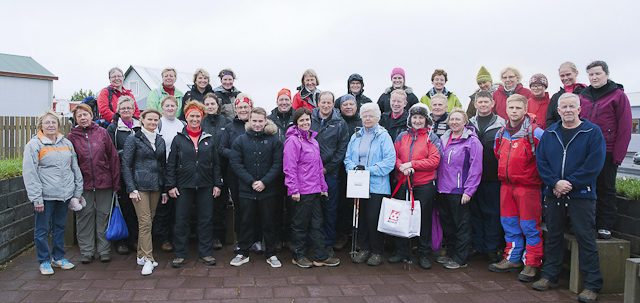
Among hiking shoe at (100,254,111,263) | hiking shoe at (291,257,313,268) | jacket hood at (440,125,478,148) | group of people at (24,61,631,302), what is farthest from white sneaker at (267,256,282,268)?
jacket hood at (440,125,478,148)

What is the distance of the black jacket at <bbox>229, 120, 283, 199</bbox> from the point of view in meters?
4.91

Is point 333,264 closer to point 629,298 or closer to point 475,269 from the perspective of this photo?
point 475,269

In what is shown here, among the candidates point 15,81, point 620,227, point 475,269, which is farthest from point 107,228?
point 15,81

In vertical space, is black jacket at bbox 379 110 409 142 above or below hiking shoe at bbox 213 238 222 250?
above

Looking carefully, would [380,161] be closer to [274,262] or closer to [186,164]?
[274,262]

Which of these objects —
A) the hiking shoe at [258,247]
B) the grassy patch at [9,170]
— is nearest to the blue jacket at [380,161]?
the hiking shoe at [258,247]

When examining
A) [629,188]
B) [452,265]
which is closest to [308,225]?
→ [452,265]

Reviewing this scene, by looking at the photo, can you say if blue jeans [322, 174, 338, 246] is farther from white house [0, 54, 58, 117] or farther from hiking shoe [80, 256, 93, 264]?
white house [0, 54, 58, 117]

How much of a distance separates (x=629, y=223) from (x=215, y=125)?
5129 millimetres

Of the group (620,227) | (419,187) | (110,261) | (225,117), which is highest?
(225,117)

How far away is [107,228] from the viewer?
5.14 meters

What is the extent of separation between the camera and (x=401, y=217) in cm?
481

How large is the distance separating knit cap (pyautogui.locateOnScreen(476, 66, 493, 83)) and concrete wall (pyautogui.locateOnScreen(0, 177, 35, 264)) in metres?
6.95

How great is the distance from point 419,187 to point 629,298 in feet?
7.37
